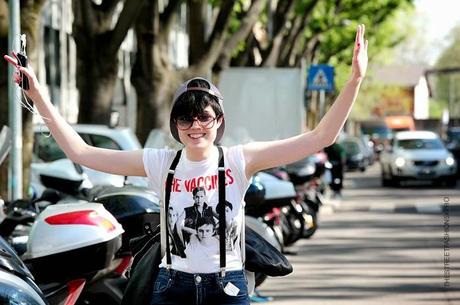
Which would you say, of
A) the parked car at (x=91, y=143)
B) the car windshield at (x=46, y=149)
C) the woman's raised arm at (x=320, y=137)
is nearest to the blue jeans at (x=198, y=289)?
the woman's raised arm at (x=320, y=137)

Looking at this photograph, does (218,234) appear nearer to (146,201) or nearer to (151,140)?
(146,201)

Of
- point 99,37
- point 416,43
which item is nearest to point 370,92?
point 416,43

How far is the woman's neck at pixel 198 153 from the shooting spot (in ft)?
17.2

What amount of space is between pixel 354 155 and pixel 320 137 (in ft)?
185

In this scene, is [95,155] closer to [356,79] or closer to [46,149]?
[356,79]

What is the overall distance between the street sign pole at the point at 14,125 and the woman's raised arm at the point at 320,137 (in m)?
7.70

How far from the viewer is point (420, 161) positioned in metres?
38.4

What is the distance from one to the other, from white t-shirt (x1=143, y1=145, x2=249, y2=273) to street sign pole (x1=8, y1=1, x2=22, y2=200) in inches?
304

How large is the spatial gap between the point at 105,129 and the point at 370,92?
374 ft

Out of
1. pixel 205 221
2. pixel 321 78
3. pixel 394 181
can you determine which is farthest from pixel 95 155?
pixel 394 181

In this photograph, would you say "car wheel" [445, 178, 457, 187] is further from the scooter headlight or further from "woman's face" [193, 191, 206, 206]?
the scooter headlight

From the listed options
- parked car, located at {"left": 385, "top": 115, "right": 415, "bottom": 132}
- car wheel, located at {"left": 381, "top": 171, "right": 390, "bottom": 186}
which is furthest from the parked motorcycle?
parked car, located at {"left": 385, "top": 115, "right": 415, "bottom": 132}

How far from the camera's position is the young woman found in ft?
16.9

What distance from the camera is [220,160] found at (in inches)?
207
